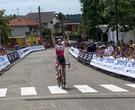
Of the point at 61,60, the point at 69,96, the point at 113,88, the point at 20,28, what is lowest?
the point at 20,28

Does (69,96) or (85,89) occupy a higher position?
(69,96)

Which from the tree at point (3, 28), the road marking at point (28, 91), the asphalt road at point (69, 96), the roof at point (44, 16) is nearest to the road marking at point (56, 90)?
the asphalt road at point (69, 96)

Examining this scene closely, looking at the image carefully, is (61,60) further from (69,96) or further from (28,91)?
(69,96)

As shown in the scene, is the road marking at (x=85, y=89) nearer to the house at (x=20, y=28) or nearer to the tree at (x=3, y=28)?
the tree at (x=3, y=28)

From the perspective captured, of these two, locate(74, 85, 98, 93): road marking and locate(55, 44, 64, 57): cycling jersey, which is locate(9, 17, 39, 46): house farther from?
locate(55, 44, 64, 57): cycling jersey

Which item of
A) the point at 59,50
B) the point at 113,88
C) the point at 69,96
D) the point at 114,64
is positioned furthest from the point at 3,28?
the point at 69,96

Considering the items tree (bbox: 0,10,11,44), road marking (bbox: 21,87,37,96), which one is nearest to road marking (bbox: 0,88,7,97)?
road marking (bbox: 21,87,37,96)

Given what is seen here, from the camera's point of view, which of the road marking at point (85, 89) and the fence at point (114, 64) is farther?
the fence at point (114, 64)

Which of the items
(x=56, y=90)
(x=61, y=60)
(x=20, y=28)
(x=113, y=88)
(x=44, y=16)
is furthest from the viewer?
(x=44, y=16)

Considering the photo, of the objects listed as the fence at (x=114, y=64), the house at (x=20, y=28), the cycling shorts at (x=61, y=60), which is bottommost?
the house at (x=20, y=28)

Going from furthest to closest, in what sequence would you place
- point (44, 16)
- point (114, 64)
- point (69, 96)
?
point (44, 16) < point (114, 64) < point (69, 96)

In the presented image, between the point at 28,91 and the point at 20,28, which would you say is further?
the point at 20,28

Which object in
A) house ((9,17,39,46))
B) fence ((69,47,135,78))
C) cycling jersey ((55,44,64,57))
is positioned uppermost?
cycling jersey ((55,44,64,57))

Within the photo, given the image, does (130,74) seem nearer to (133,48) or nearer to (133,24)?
(133,48)
